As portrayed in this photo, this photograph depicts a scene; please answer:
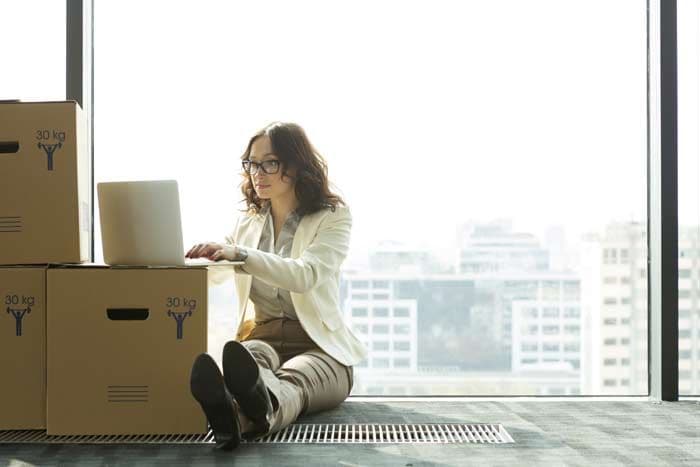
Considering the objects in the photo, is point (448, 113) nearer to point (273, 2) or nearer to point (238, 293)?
point (273, 2)

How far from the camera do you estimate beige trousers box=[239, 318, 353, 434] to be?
194cm

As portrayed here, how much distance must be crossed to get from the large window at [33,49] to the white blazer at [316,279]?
2.62ft

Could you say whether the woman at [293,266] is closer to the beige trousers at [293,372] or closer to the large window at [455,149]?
the beige trousers at [293,372]

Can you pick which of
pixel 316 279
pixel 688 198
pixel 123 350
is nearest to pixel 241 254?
pixel 316 279

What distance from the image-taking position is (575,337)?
2.67 m

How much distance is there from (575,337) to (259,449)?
1.26 metres

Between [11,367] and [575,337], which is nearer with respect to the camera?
[11,367]

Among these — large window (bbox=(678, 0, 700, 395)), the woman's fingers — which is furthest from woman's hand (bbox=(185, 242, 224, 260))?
large window (bbox=(678, 0, 700, 395))

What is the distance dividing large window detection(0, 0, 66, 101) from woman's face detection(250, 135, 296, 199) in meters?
0.69

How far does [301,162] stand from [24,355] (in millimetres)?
906

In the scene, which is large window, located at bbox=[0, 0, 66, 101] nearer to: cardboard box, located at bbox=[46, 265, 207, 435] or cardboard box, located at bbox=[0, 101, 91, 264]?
cardboard box, located at bbox=[0, 101, 91, 264]

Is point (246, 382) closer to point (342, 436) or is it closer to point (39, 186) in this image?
point (342, 436)

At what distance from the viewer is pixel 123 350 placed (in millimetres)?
1931

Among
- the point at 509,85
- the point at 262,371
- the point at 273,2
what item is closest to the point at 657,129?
the point at 509,85
